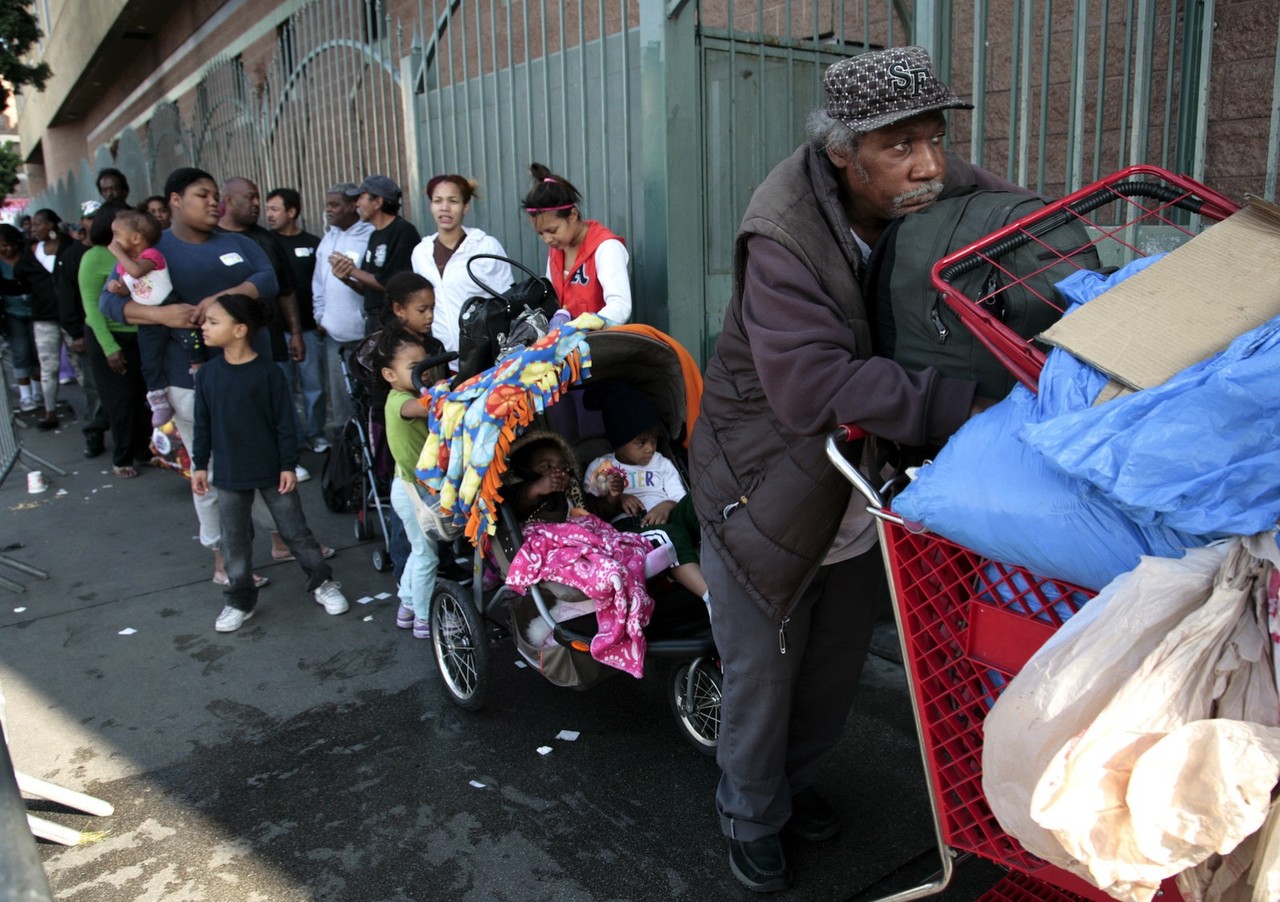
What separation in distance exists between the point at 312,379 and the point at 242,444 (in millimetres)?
3585

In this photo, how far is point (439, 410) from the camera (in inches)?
148

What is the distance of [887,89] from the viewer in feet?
7.49

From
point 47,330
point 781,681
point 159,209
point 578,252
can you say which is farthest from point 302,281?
point 781,681

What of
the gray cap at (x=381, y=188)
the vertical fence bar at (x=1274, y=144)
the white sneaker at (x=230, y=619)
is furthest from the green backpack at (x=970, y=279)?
the gray cap at (x=381, y=188)

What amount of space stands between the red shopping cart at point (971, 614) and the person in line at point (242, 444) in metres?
3.47

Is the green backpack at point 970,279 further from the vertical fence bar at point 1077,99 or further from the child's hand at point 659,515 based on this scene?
the vertical fence bar at point 1077,99

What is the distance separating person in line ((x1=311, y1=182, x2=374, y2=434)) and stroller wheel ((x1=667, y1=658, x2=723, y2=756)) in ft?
14.4

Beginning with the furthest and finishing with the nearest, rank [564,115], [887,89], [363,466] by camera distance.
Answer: [363,466] < [564,115] < [887,89]

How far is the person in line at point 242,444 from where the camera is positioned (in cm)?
491

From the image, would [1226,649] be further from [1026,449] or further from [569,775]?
[569,775]

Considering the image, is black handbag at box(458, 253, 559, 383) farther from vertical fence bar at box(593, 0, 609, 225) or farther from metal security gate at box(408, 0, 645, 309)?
vertical fence bar at box(593, 0, 609, 225)

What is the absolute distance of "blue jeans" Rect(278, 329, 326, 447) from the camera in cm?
827

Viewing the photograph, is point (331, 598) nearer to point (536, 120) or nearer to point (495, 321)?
point (495, 321)

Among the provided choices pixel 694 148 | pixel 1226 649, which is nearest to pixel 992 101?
pixel 694 148
